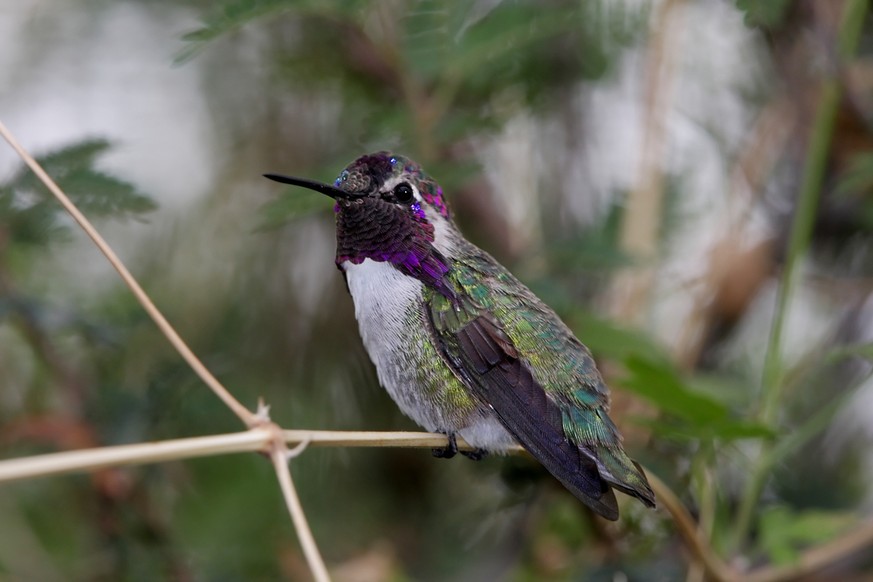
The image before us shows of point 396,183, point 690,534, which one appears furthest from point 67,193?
point 690,534

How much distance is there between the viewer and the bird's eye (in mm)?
1805

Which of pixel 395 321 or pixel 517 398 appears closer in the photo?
pixel 517 398

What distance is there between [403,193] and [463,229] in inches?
62.2

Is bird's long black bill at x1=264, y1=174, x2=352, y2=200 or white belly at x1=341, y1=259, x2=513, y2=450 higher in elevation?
bird's long black bill at x1=264, y1=174, x2=352, y2=200

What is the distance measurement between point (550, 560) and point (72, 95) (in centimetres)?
229

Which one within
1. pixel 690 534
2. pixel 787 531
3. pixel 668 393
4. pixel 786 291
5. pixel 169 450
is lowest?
pixel 787 531

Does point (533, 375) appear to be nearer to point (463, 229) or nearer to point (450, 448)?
point (450, 448)

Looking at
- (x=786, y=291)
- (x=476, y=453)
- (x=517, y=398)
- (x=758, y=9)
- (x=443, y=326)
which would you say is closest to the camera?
(x=517, y=398)

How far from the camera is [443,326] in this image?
5.67 ft

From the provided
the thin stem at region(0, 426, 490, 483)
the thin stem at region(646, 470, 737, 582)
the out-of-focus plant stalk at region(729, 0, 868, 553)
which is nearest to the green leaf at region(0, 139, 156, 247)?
the thin stem at region(0, 426, 490, 483)

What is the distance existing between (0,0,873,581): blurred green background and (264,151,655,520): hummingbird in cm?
73

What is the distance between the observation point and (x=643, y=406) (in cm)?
289

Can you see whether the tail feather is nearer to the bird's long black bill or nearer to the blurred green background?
the bird's long black bill

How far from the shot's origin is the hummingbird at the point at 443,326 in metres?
1.70
